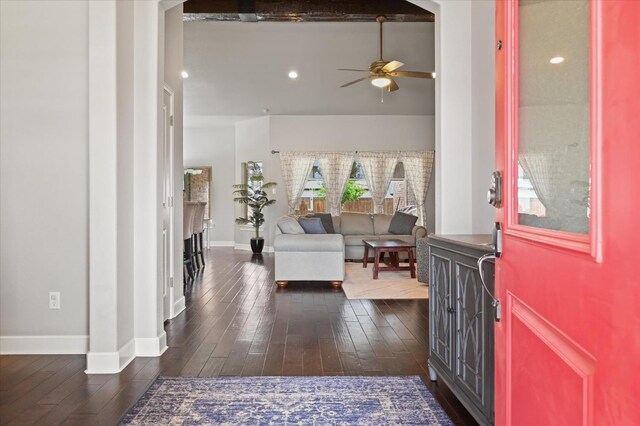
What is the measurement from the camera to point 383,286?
5941 mm

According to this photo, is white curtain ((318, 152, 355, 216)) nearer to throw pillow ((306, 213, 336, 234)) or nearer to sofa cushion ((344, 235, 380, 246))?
throw pillow ((306, 213, 336, 234))

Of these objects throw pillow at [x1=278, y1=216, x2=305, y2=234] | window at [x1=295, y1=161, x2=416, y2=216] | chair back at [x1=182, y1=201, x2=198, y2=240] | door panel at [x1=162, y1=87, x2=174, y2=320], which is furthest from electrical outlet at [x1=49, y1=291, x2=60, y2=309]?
window at [x1=295, y1=161, x2=416, y2=216]

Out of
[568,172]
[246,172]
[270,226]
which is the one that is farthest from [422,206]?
[568,172]

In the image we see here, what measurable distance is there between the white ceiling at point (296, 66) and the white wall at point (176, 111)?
364cm

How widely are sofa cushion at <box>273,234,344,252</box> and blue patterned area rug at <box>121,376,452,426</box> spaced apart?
3.23m

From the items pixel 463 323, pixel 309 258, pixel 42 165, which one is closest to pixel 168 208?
pixel 42 165

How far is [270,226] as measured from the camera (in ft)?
34.1

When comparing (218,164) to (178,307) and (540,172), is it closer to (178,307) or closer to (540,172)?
(178,307)

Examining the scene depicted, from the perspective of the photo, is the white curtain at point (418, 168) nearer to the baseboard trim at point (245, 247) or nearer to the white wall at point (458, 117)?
the baseboard trim at point (245, 247)

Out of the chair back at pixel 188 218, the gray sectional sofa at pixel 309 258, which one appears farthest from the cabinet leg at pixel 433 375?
the chair back at pixel 188 218

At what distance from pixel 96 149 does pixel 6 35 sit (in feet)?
3.68

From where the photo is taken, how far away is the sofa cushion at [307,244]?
5965mm

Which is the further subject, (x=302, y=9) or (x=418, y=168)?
(x=418, y=168)

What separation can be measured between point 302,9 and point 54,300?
4.82 metres
